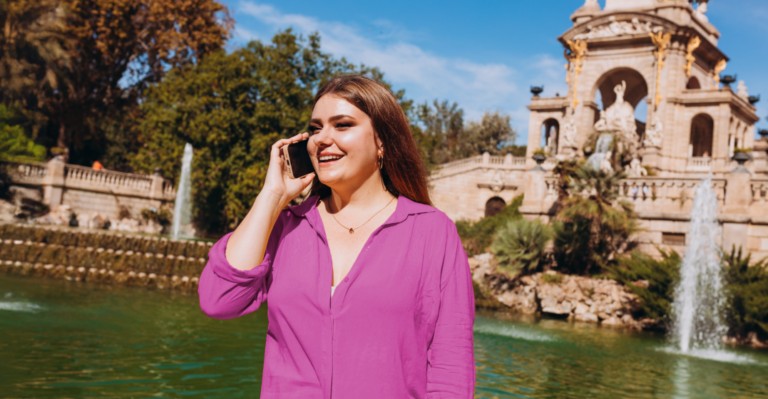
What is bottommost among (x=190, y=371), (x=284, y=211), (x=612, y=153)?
(x=190, y=371)

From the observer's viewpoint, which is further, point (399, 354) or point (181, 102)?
point (181, 102)

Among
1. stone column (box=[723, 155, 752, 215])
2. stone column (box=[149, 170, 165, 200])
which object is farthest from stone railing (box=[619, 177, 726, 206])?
stone column (box=[149, 170, 165, 200])

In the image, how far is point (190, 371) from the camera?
8.07m

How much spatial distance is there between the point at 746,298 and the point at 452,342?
1478cm

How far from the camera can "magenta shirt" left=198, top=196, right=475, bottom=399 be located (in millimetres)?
2229

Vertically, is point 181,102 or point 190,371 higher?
point 181,102

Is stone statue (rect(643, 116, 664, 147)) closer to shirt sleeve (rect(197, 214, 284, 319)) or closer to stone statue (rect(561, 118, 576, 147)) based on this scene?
→ stone statue (rect(561, 118, 576, 147))

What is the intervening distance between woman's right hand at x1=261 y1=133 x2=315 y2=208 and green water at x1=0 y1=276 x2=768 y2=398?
502 cm

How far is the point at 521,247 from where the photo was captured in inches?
743

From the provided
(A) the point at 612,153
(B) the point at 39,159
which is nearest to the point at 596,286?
(A) the point at 612,153

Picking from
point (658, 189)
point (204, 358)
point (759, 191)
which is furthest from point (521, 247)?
point (204, 358)

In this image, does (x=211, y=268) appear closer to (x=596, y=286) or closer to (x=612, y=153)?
(x=596, y=286)

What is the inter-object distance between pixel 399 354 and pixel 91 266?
17.5m

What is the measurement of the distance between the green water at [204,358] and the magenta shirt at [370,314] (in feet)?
16.7
